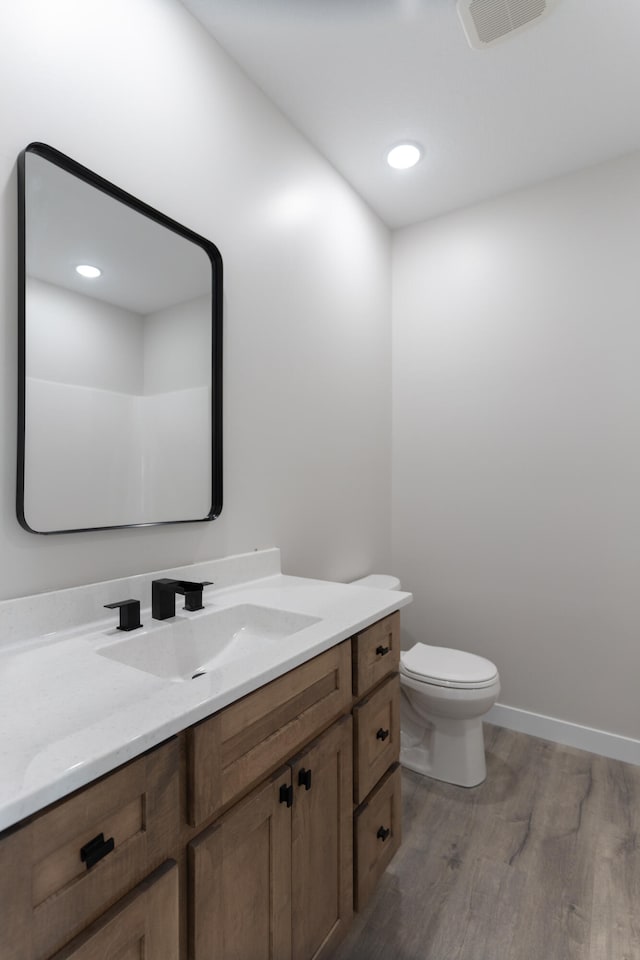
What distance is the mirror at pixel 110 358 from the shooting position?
1.12m

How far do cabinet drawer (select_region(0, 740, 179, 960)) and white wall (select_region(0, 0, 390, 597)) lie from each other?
0.59 m

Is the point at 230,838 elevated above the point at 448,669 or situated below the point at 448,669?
above

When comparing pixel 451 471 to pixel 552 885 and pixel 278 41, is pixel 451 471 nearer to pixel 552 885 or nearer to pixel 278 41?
pixel 552 885

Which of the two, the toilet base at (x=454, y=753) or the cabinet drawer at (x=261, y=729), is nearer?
the cabinet drawer at (x=261, y=729)

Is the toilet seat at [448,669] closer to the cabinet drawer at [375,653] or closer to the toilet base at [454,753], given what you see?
the toilet base at [454,753]

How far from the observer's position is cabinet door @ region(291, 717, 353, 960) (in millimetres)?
1046

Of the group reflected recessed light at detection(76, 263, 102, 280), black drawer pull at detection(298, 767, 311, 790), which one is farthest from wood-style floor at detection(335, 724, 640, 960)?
reflected recessed light at detection(76, 263, 102, 280)

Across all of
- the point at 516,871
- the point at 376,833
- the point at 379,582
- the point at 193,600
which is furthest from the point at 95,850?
the point at 379,582

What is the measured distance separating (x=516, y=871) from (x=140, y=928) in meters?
1.39

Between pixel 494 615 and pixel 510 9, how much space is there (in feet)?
7.72

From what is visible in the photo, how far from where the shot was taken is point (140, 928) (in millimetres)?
693

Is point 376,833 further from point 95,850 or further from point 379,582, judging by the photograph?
point 379,582

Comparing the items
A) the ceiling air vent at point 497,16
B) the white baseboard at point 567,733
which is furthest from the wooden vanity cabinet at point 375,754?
the ceiling air vent at point 497,16

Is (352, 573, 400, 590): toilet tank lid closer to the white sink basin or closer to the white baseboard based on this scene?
the white baseboard
